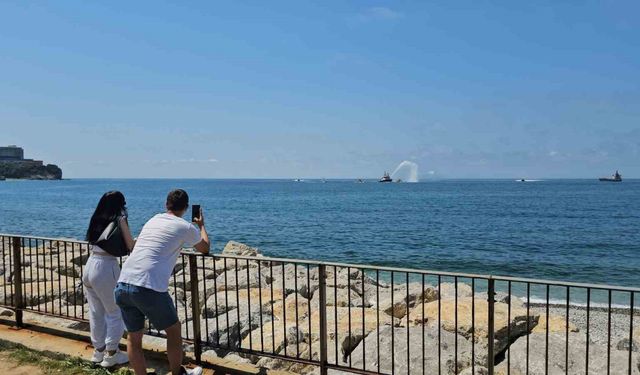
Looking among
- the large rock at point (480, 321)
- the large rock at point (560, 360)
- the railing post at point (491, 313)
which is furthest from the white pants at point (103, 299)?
the large rock at point (560, 360)

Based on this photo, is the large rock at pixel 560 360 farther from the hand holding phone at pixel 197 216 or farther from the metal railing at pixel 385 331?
the hand holding phone at pixel 197 216

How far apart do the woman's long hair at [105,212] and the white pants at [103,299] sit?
0.83 ft

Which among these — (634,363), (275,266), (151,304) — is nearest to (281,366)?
(151,304)

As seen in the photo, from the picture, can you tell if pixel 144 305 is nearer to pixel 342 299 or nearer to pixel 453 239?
pixel 342 299

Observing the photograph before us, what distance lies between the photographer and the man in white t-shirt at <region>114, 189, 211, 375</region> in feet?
14.1

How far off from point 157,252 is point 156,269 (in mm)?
144

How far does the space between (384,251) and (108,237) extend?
2655cm

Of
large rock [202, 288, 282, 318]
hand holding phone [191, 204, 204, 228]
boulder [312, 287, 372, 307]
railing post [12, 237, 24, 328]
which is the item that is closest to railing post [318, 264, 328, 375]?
hand holding phone [191, 204, 204, 228]

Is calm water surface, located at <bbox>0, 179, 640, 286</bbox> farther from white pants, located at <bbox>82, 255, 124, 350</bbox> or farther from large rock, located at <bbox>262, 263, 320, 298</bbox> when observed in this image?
white pants, located at <bbox>82, 255, 124, 350</bbox>

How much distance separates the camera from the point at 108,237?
16.1 feet

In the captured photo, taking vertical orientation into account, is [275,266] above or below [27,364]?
below

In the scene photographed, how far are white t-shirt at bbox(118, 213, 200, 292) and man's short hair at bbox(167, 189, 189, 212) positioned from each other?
0.12 m

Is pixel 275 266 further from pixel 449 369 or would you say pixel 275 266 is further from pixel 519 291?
pixel 449 369

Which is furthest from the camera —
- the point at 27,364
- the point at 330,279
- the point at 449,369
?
the point at 330,279
